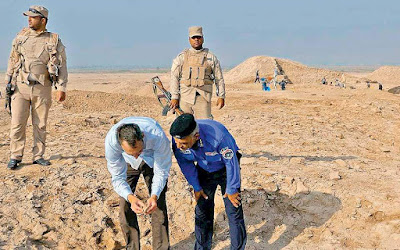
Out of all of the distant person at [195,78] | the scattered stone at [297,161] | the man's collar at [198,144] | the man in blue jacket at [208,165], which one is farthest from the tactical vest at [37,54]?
the scattered stone at [297,161]

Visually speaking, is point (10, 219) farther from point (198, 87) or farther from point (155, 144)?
point (198, 87)

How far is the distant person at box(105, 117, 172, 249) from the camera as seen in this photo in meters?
2.65

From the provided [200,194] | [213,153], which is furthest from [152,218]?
[213,153]

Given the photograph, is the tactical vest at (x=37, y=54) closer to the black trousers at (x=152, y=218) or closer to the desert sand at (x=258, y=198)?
the desert sand at (x=258, y=198)

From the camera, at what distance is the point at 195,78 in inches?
195

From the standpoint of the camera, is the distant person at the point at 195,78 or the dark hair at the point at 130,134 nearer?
the dark hair at the point at 130,134

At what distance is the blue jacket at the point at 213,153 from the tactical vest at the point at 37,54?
7.63 ft

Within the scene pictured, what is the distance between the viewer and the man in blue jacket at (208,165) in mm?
2829

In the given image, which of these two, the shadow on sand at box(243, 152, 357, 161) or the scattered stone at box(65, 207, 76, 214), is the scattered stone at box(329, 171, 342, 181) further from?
the scattered stone at box(65, 207, 76, 214)

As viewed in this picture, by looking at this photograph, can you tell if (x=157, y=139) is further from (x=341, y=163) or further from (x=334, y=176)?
(x=341, y=163)

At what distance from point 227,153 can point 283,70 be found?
74.4ft

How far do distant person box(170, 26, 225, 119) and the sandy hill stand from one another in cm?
1888

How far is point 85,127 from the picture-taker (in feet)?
26.6

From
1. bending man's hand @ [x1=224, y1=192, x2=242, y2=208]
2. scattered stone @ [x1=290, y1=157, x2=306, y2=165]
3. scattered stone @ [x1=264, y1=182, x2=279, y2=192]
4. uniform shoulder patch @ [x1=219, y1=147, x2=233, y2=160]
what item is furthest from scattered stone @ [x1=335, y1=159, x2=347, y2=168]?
uniform shoulder patch @ [x1=219, y1=147, x2=233, y2=160]
